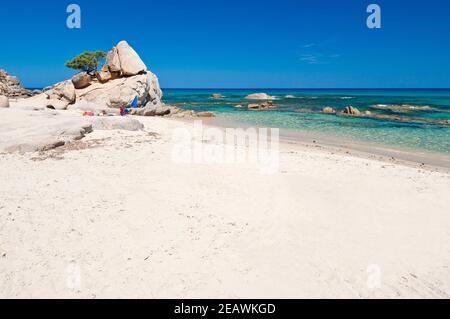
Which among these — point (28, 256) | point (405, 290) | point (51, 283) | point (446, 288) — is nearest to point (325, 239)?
point (405, 290)

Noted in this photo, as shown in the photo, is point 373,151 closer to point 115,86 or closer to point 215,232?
point 215,232

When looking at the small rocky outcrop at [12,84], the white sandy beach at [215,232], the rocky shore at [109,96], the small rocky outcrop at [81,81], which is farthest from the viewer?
the small rocky outcrop at [12,84]

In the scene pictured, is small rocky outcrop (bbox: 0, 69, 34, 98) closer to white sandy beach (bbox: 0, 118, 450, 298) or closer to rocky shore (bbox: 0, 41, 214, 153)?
rocky shore (bbox: 0, 41, 214, 153)

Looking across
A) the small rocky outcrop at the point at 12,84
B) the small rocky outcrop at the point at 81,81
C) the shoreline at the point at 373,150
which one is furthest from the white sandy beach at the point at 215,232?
the small rocky outcrop at the point at 12,84

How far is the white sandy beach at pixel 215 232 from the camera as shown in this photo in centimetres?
448

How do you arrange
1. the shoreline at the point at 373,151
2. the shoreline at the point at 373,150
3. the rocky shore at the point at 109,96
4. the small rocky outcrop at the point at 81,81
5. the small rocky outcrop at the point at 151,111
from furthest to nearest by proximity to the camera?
the small rocky outcrop at the point at 81,81 < the small rocky outcrop at the point at 151,111 < the rocky shore at the point at 109,96 < the shoreline at the point at 373,150 < the shoreline at the point at 373,151

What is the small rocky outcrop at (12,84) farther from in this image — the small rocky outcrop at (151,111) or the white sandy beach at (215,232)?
the white sandy beach at (215,232)

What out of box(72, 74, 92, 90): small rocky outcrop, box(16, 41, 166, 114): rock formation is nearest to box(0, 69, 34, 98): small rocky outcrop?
box(16, 41, 166, 114): rock formation

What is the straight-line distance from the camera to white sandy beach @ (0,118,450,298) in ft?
14.7

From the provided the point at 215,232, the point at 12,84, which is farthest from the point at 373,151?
the point at 12,84

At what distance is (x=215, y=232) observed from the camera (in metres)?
5.86

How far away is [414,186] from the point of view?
8.74m
